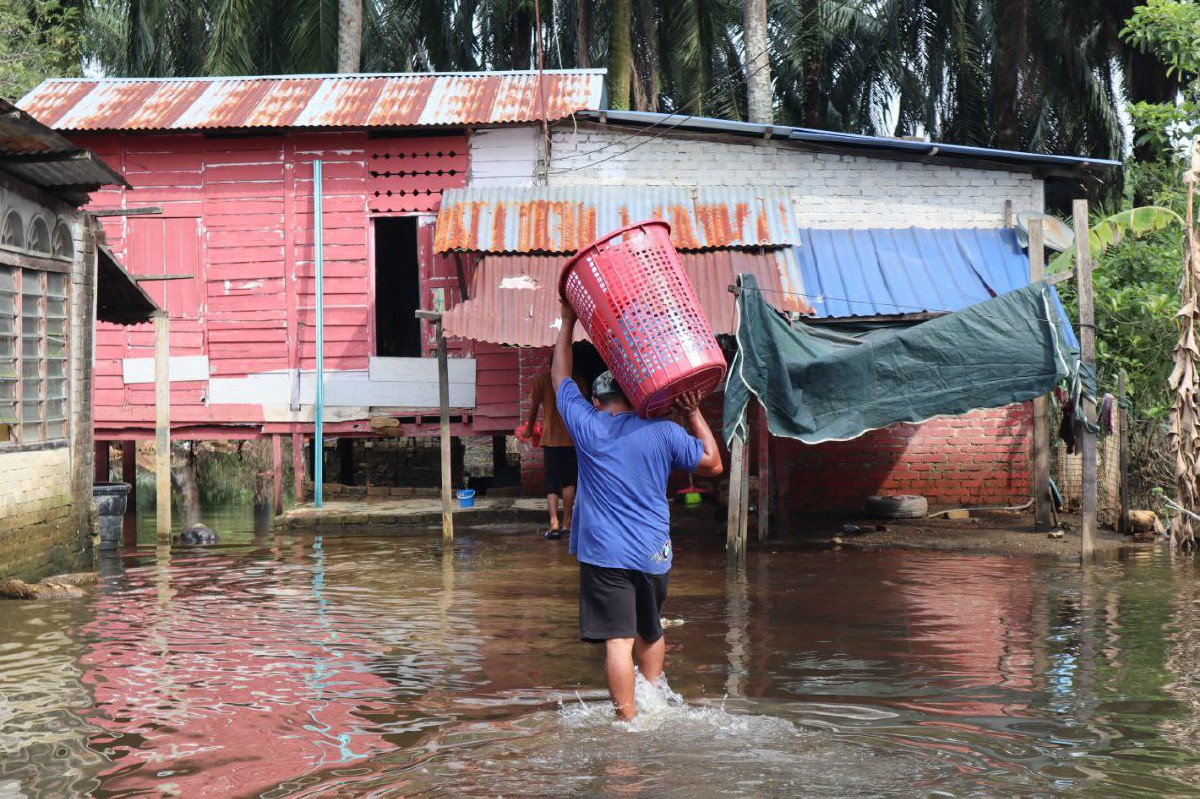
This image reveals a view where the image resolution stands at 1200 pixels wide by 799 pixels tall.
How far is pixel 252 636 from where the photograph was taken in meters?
7.63

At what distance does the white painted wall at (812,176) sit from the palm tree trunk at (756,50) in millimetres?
2956

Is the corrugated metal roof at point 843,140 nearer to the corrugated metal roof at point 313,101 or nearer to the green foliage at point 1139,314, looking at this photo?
the corrugated metal roof at point 313,101

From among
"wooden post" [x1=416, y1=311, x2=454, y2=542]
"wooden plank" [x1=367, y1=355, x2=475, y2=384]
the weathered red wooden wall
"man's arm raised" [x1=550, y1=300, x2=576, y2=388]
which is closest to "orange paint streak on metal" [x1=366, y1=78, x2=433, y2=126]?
the weathered red wooden wall

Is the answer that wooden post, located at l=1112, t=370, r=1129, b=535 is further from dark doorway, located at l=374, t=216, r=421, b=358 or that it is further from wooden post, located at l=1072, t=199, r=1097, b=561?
dark doorway, located at l=374, t=216, r=421, b=358

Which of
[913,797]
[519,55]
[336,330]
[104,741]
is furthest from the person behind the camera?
[519,55]

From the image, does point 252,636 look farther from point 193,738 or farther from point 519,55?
point 519,55

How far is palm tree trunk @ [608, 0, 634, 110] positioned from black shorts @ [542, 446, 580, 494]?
10297mm

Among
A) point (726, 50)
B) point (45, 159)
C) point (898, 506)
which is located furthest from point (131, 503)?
point (726, 50)

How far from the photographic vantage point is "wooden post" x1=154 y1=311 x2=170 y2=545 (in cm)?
1273

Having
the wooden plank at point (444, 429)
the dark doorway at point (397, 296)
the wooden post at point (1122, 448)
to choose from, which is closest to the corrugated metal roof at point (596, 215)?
the wooden plank at point (444, 429)

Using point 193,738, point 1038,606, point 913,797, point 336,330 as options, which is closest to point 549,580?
point 1038,606

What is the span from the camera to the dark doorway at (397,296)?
808 inches

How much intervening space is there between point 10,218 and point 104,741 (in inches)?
230

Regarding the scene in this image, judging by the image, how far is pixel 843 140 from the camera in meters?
14.8
